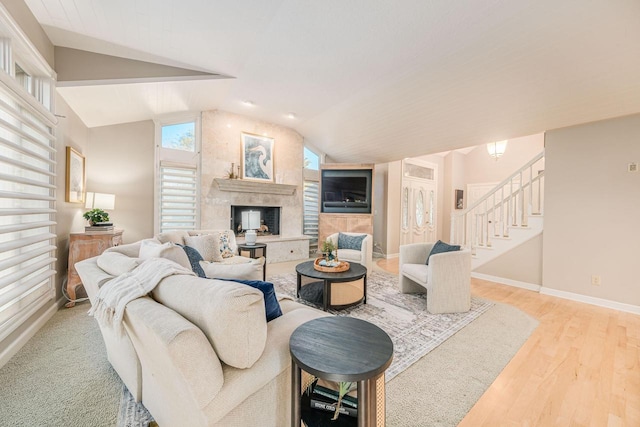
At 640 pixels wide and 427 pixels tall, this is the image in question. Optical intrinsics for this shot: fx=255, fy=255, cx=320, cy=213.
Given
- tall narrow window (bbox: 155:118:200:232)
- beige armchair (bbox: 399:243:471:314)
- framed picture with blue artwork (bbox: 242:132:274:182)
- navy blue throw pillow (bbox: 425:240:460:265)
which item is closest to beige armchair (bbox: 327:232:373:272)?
navy blue throw pillow (bbox: 425:240:460:265)

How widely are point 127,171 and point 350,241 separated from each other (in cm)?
386

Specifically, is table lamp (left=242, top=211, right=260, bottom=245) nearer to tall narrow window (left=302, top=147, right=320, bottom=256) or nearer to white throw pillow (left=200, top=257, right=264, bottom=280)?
white throw pillow (left=200, top=257, right=264, bottom=280)

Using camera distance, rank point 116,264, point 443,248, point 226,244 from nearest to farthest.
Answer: point 116,264 < point 443,248 < point 226,244

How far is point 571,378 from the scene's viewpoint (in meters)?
1.86

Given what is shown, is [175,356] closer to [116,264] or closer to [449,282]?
[116,264]

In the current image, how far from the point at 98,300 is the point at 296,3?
2694mm

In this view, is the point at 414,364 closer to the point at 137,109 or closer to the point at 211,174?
the point at 211,174

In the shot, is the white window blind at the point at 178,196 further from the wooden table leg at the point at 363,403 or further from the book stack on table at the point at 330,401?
the wooden table leg at the point at 363,403

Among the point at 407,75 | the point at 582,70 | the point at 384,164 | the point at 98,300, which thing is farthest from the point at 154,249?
the point at 384,164

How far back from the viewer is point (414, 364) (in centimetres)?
199

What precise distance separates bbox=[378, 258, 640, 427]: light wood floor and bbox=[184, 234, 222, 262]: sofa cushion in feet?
9.74

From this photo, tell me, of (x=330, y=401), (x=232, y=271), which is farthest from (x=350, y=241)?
(x=330, y=401)

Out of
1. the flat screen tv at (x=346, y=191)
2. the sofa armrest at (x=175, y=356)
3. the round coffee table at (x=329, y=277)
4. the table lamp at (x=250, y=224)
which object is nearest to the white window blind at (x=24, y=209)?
the sofa armrest at (x=175, y=356)

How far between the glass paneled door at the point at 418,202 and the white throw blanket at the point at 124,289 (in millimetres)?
5998
